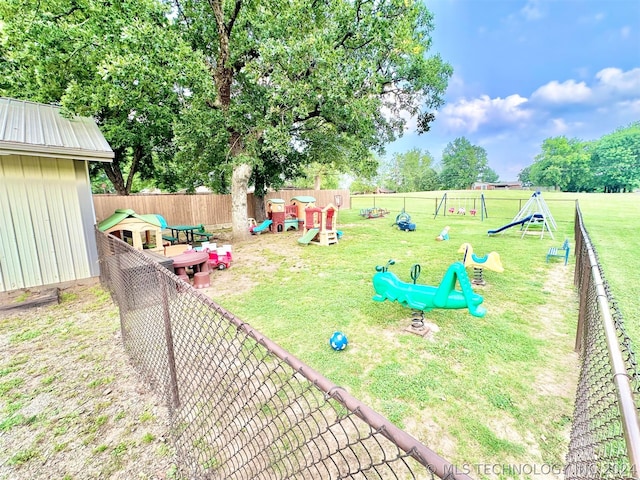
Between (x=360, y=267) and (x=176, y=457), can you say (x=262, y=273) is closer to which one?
(x=360, y=267)

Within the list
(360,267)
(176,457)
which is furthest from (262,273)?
(176,457)

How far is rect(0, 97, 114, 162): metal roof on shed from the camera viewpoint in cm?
427

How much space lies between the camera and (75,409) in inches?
98.8

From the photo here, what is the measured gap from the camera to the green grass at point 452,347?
2.28m

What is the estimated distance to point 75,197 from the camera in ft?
17.2

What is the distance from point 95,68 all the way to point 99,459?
26.4 ft

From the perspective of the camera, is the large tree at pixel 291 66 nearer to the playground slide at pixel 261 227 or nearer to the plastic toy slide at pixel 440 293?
the playground slide at pixel 261 227

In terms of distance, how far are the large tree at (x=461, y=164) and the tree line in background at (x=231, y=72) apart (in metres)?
58.6

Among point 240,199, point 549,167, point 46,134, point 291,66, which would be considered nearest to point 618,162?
point 549,167

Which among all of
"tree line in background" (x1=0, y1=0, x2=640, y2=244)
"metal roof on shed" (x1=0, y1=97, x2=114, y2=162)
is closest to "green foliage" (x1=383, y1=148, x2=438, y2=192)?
"tree line in background" (x1=0, y1=0, x2=640, y2=244)

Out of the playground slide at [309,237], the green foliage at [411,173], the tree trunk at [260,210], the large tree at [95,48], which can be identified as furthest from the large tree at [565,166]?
the large tree at [95,48]

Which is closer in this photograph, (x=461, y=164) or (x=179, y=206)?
(x=179, y=206)

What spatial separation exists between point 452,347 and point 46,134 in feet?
22.9

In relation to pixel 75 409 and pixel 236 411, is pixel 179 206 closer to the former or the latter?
pixel 75 409
